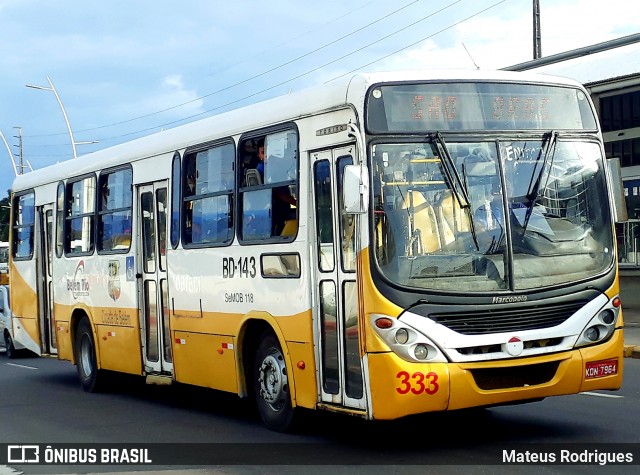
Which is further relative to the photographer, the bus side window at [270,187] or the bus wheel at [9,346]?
the bus wheel at [9,346]

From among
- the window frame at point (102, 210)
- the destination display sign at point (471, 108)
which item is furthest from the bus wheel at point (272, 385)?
the window frame at point (102, 210)

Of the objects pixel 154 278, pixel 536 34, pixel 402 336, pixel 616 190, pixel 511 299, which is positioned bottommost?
pixel 402 336

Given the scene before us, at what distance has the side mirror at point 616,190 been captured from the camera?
9625mm

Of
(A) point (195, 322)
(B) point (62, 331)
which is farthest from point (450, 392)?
(B) point (62, 331)

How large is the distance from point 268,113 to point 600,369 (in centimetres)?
401

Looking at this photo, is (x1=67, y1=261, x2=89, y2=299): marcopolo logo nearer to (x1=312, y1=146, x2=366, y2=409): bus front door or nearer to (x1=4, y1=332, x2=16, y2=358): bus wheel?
(x1=312, y1=146, x2=366, y2=409): bus front door

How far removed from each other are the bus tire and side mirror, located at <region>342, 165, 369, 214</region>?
7.69 m

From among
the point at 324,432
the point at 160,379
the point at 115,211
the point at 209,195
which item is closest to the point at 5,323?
the point at 115,211

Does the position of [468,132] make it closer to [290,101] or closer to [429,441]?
[290,101]

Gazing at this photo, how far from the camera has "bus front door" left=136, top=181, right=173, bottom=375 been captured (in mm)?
13008

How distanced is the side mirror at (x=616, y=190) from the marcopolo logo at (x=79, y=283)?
26.8 ft

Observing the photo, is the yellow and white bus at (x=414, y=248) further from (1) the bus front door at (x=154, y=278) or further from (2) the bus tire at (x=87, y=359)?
(2) the bus tire at (x=87, y=359)

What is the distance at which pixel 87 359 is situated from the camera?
15.7 m

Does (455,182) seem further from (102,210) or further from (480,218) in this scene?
(102,210)
